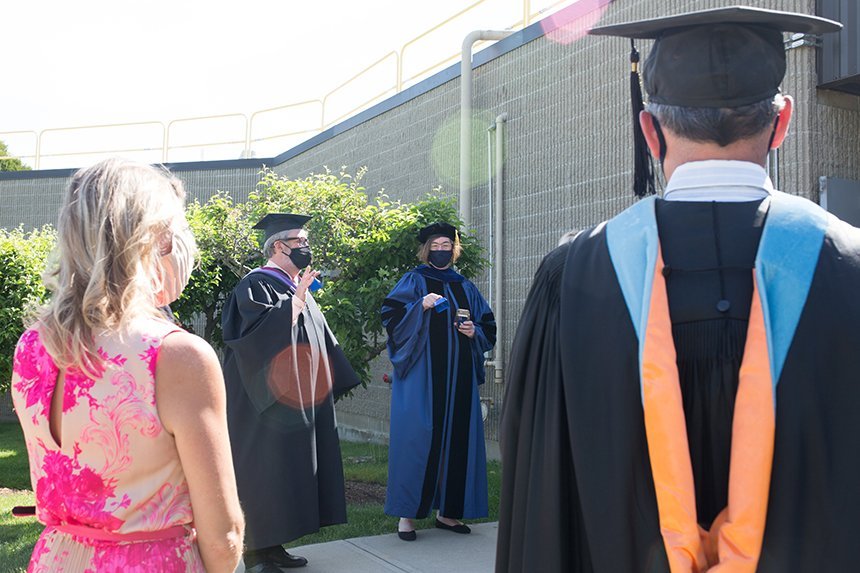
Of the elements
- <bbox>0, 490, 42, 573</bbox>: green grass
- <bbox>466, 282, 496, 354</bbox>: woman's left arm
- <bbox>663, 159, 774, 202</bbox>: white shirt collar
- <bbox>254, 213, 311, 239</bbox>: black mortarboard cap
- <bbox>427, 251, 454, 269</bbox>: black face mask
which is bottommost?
<bbox>0, 490, 42, 573</bbox>: green grass

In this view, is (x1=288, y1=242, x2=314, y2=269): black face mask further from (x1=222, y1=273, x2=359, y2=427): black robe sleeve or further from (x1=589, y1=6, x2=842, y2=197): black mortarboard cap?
(x1=589, y1=6, x2=842, y2=197): black mortarboard cap

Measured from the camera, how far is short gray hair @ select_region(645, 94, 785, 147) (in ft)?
6.33

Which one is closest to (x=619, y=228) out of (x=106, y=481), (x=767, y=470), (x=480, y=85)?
(x=767, y=470)

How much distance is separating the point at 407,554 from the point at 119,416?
4033 millimetres

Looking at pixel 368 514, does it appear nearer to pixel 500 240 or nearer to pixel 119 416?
pixel 500 240

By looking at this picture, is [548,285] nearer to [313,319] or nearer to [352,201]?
[313,319]

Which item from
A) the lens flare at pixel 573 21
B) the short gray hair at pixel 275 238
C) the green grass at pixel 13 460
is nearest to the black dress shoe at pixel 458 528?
the short gray hair at pixel 275 238

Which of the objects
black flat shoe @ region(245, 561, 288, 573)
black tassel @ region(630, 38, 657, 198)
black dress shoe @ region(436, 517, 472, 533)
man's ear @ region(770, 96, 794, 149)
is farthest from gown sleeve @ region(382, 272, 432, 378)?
man's ear @ region(770, 96, 794, 149)

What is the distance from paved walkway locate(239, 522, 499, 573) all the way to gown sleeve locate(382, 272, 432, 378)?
1192 mm

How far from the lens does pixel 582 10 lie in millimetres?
8250

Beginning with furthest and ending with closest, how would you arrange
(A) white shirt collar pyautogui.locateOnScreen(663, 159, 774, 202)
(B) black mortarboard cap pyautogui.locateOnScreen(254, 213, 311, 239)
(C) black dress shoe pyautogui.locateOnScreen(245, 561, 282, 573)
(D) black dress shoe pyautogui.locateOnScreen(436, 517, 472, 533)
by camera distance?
(D) black dress shoe pyautogui.locateOnScreen(436, 517, 472, 533), (B) black mortarboard cap pyautogui.locateOnScreen(254, 213, 311, 239), (C) black dress shoe pyautogui.locateOnScreen(245, 561, 282, 573), (A) white shirt collar pyautogui.locateOnScreen(663, 159, 774, 202)

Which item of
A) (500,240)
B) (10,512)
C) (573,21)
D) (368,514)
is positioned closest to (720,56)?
(368,514)

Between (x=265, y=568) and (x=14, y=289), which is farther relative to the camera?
(x=14, y=289)

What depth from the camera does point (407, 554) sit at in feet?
18.9
